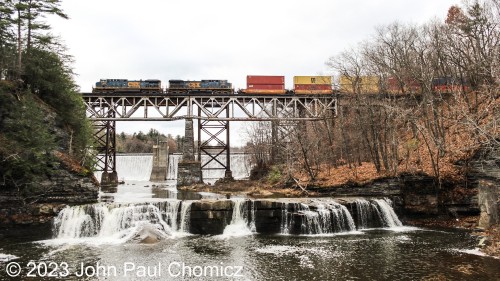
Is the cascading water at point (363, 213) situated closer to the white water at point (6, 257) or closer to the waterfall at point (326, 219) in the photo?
the waterfall at point (326, 219)

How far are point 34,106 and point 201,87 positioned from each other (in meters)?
17.1

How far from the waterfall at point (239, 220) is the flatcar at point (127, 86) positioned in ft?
64.2

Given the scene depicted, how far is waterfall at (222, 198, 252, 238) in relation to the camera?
48.8 ft

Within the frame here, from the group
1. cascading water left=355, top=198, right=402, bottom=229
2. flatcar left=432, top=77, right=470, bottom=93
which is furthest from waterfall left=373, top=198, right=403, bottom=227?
flatcar left=432, top=77, right=470, bottom=93

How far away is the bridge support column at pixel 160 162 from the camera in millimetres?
42156

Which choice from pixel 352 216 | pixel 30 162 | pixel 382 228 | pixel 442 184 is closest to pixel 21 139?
pixel 30 162

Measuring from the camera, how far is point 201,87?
31297 millimetres

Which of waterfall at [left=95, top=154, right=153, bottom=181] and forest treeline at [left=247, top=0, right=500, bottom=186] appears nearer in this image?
forest treeline at [left=247, top=0, right=500, bottom=186]

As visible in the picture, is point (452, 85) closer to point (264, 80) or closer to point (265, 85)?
point (265, 85)

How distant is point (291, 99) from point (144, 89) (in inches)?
569

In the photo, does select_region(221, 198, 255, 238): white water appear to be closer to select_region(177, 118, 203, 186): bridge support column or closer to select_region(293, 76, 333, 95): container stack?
select_region(177, 118, 203, 186): bridge support column

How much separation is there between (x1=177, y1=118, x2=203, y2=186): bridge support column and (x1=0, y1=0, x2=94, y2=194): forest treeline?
27.8 feet

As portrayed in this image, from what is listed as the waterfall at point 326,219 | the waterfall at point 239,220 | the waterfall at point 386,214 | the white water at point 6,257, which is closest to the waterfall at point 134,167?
the waterfall at point 239,220

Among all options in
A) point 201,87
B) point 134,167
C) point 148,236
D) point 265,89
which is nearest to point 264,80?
point 265,89
